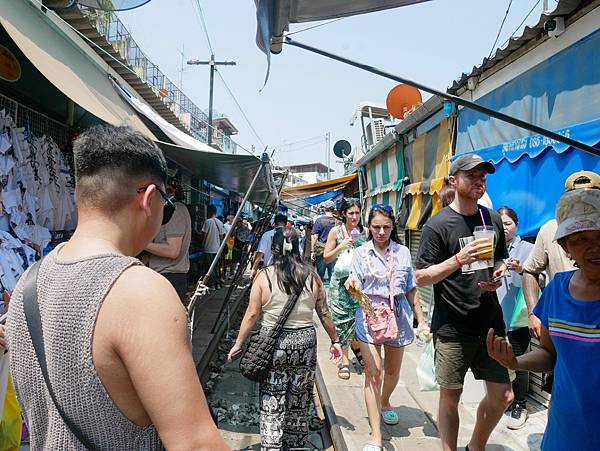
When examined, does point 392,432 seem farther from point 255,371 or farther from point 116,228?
point 116,228

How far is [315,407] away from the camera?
467 centimetres

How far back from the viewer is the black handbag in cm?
333

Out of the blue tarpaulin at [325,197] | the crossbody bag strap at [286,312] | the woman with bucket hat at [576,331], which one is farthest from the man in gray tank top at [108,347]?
the blue tarpaulin at [325,197]

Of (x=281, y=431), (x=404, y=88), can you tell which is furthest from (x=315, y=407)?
(x=404, y=88)

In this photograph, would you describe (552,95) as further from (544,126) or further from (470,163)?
(470,163)

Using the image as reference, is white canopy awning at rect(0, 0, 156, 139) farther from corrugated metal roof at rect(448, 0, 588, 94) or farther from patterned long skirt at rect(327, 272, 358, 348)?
corrugated metal roof at rect(448, 0, 588, 94)

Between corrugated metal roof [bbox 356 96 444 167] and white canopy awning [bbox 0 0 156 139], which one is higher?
corrugated metal roof [bbox 356 96 444 167]

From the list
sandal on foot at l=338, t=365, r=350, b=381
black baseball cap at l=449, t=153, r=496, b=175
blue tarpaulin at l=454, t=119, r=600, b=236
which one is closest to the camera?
black baseball cap at l=449, t=153, r=496, b=175

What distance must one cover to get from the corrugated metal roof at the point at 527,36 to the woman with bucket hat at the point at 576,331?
101 inches

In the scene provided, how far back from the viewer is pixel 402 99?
32.4 ft

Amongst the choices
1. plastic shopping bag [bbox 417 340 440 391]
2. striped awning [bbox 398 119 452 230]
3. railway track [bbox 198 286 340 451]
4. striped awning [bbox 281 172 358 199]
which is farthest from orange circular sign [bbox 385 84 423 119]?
plastic shopping bag [bbox 417 340 440 391]

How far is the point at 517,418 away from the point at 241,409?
8.62 ft

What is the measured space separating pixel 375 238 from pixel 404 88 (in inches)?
276

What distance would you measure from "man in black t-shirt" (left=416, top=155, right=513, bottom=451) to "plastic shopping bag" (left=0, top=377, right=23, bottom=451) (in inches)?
104
